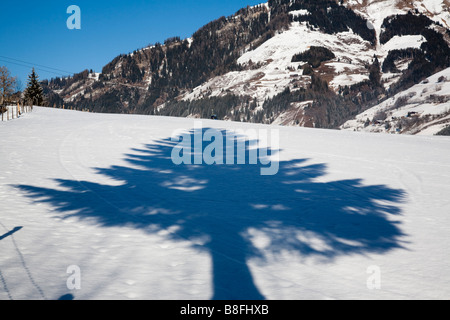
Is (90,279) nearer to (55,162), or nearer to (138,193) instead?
(138,193)

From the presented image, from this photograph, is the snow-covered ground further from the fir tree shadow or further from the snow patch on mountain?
the snow patch on mountain

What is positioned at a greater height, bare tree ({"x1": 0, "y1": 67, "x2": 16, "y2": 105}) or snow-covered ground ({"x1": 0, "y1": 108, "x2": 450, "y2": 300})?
bare tree ({"x1": 0, "y1": 67, "x2": 16, "y2": 105})

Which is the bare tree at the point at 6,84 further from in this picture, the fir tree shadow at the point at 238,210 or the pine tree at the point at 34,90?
the fir tree shadow at the point at 238,210

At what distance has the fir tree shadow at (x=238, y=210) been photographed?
6.54 meters

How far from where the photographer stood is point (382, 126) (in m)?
163

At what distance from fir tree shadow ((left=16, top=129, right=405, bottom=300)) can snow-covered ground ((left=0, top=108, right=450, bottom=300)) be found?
0.05 meters

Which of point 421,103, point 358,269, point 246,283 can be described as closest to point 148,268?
point 246,283

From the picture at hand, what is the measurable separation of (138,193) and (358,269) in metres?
7.14

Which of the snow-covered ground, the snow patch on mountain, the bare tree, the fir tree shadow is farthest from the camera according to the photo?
the snow patch on mountain

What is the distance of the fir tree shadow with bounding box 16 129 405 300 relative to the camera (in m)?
6.54

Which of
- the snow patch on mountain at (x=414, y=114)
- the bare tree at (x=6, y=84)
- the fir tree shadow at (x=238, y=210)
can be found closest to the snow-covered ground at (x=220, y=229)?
the fir tree shadow at (x=238, y=210)

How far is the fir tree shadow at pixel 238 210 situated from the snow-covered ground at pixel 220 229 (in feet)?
0.15

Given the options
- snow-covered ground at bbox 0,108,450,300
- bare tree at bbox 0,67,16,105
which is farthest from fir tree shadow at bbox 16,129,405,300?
bare tree at bbox 0,67,16,105

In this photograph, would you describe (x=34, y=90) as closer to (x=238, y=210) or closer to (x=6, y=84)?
(x=6, y=84)
